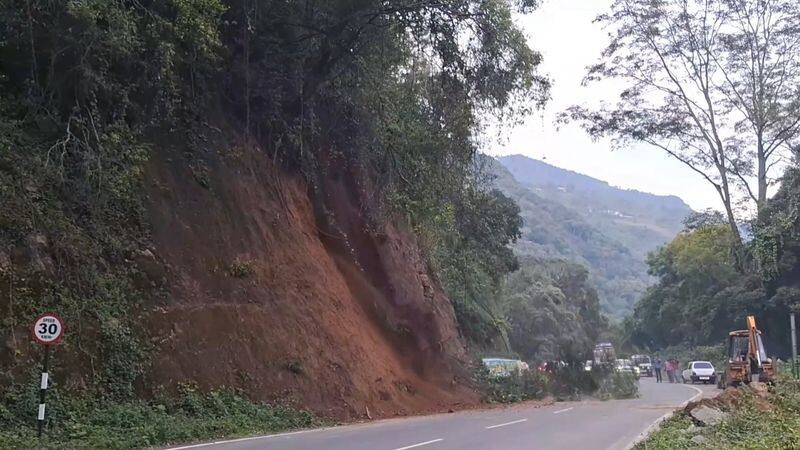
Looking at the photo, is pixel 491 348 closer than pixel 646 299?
Yes

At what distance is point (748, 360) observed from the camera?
30.7 meters

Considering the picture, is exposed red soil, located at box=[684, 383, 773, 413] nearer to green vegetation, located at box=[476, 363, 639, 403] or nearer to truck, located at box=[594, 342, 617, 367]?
green vegetation, located at box=[476, 363, 639, 403]

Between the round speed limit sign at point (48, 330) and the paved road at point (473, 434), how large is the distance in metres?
2.95

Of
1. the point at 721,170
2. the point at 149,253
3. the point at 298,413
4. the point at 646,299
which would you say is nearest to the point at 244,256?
the point at 149,253

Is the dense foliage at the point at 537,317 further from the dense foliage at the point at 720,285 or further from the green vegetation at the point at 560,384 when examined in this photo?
the green vegetation at the point at 560,384

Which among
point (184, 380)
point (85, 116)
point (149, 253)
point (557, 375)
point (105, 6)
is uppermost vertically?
point (105, 6)

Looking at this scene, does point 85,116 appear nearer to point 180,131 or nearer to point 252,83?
point 180,131

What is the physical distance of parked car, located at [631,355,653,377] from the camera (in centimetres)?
6862

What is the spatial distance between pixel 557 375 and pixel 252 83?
63.5ft

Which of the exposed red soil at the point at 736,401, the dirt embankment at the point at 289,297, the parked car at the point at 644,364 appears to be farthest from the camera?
the parked car at the point at 644,364

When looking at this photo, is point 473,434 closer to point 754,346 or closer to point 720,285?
point 754,346

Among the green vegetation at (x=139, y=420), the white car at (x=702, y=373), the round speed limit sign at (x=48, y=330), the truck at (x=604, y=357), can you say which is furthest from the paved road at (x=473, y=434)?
the white car at (x=702, y=373)

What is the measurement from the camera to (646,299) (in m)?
74.9

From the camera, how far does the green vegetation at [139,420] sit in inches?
500
